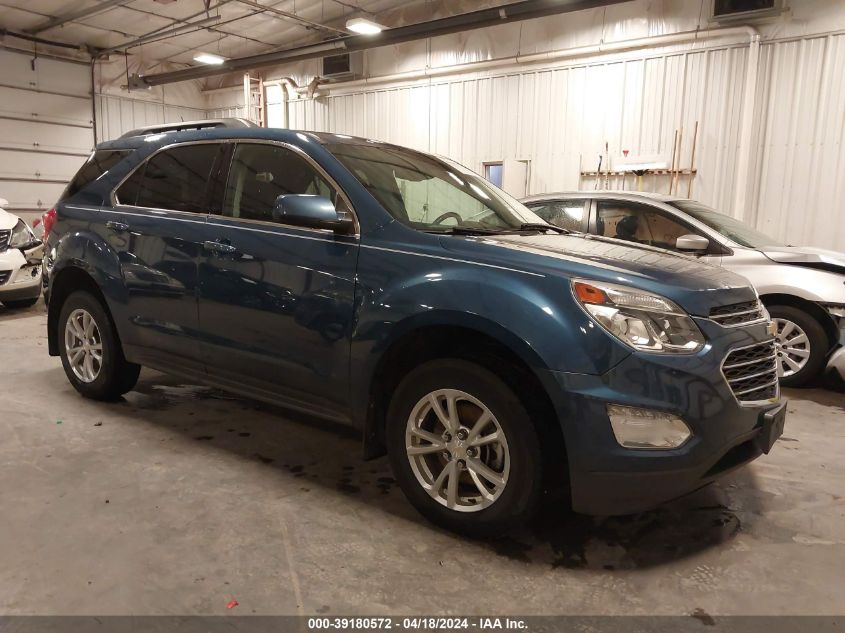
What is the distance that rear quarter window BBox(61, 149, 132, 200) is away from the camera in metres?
3.77

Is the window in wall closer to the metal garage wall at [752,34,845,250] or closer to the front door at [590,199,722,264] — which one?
the metal garage wall at [752,34,845,250]

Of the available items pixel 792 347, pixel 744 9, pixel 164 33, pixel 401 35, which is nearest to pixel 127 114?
pixel 164 33

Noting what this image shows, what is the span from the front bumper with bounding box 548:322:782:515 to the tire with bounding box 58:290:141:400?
9.44ft

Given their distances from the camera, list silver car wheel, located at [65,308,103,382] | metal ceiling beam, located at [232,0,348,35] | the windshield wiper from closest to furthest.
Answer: the windshield wiper
silver car wheel, located at [65,308,103,382]
metal ceiling beam, located at [232,0,348,35]

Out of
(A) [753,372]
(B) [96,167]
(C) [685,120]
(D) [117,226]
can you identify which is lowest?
(A) [753,372]

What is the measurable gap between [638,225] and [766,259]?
1027 millimetres

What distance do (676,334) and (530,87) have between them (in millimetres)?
8331

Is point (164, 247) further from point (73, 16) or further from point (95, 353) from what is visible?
point (73, 16)

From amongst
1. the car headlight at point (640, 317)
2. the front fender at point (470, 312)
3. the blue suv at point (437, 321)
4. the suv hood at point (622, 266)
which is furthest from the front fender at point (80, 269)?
the car headlight at point (640, 317)

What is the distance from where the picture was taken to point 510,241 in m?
2.54

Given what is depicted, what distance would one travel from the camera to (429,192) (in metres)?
3.07

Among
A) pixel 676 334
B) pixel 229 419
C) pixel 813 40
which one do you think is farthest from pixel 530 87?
pixel 676 334

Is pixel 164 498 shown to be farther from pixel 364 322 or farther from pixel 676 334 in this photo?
pixel 676 334

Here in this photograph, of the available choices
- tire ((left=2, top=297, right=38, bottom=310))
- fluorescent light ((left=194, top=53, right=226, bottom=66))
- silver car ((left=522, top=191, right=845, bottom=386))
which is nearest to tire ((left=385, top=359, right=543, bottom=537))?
silver car ((left=522, top=191, right=845, bottom=386))
